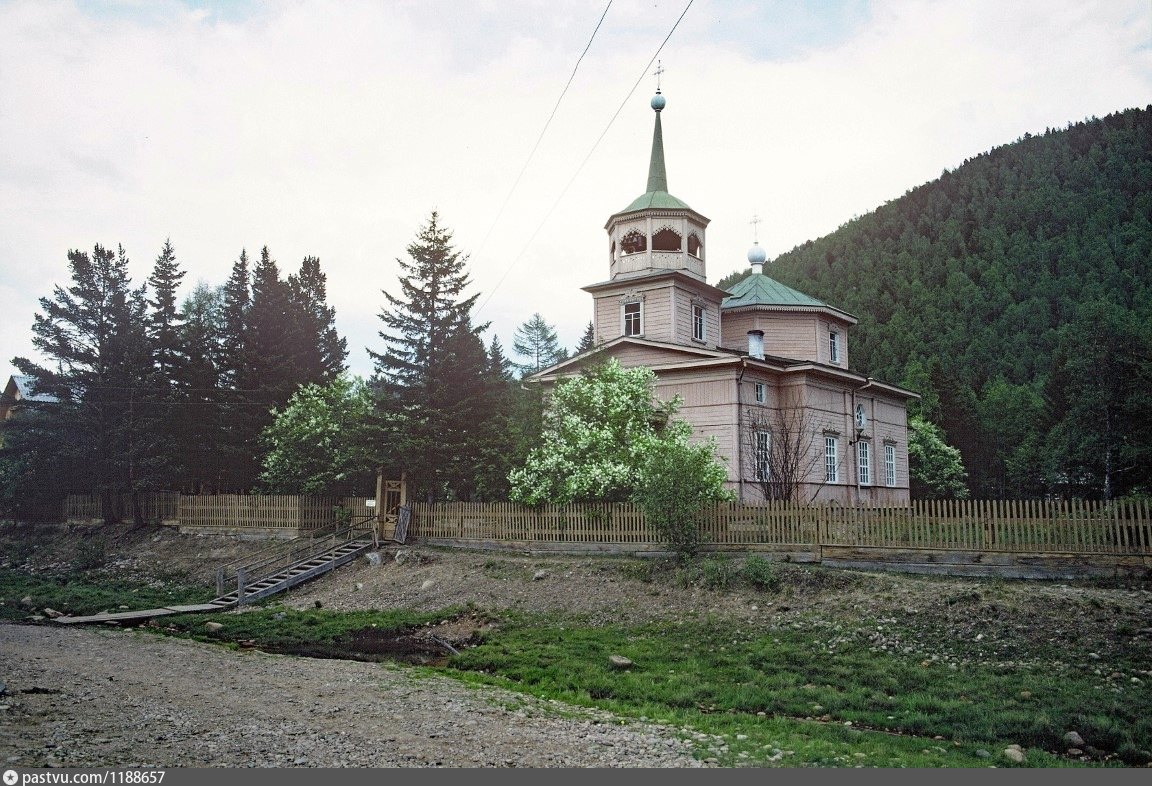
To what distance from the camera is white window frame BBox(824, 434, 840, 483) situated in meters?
34.6

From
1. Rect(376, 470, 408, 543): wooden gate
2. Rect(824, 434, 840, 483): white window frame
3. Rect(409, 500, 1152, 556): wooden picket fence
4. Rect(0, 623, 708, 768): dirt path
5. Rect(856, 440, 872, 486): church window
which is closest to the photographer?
Rect(0, 623, 708, 768): dirt path

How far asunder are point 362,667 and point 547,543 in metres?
10.8

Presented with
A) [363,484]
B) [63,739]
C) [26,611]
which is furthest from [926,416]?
[63,739]

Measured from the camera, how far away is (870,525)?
21.8 metres

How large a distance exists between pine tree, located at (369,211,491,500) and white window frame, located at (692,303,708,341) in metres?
9.40

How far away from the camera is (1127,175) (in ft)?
427

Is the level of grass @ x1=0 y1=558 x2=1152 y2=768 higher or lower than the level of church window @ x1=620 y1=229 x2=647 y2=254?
lower

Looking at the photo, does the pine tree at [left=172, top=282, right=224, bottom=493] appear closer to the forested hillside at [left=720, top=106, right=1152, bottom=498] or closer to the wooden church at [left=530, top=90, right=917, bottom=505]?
the wooden church at [left=530, top=90, right=917, bottom=505]

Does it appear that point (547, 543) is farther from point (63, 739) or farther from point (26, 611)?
point (63, 739)

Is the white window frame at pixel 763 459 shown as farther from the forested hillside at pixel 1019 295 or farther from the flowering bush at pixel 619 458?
the forested hillside at pixel 1019 295

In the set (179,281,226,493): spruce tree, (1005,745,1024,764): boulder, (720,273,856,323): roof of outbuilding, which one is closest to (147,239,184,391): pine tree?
(179,281,226,493): spruce tree

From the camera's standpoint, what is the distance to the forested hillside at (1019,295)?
4816cm

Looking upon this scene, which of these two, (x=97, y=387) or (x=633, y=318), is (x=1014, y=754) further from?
(x=97, y=387)

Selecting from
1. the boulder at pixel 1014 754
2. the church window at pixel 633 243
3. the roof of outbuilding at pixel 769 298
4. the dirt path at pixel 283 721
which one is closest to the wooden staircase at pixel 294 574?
the dirt path at pixel 283 721
